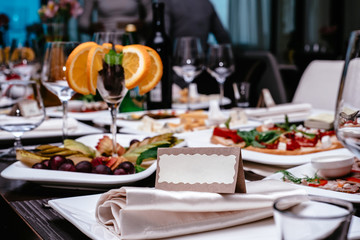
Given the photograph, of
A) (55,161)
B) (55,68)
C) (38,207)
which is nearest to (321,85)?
(55,68)

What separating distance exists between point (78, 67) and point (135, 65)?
0.14m

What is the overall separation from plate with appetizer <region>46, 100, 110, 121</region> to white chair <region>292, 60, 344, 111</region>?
1.18 meters

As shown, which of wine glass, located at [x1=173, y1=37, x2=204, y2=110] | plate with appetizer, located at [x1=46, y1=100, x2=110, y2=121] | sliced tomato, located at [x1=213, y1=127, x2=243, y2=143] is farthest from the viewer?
wine glass, located at [x1=173, y1=37, x2=204, y2=110]

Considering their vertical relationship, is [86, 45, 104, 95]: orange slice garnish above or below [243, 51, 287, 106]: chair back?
above

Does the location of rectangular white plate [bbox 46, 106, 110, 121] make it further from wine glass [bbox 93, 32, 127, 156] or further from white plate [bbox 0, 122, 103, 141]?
wine glass [bbox 93, 32, 127, 156]

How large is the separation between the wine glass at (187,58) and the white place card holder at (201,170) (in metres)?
1.47

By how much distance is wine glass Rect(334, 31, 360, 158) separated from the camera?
0.56 m

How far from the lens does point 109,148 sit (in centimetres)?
119

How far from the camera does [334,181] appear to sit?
0.95 m

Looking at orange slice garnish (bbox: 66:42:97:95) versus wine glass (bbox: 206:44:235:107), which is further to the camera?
wine glass (bbox: 206:44:235:107)

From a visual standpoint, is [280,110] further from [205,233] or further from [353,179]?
[205,233]

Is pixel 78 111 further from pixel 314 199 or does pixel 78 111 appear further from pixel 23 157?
pixel 314 199

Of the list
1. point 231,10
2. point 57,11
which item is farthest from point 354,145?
point 231,10

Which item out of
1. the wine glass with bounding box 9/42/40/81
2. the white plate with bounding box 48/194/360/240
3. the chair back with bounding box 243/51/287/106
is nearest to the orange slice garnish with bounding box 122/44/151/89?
the white plate with bounding box 48/194/360/240
